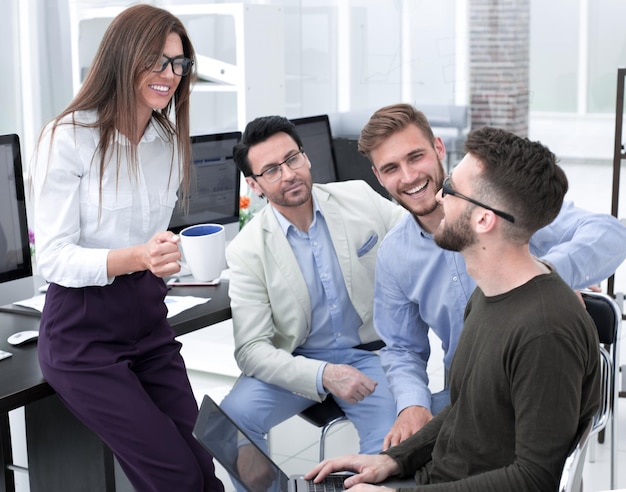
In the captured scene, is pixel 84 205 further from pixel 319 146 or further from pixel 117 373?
pixel 319 146

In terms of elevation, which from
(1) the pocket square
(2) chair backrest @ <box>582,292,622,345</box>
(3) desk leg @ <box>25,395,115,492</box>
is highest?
(1) the pocket square

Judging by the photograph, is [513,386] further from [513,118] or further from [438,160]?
[513,118]

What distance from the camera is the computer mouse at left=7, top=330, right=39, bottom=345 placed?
Result: 2.15m

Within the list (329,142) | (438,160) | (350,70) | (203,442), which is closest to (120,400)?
(203,442)

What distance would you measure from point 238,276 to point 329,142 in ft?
3.68

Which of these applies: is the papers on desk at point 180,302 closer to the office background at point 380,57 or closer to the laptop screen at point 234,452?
the laptop screen at point 234,452

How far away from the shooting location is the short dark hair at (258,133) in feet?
8.23

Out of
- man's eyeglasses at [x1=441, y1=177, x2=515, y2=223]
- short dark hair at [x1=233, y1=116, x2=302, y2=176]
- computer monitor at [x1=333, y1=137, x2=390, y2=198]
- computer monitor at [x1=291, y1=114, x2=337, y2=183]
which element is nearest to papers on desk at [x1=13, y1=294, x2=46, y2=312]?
short dark hair at [x1=233, y1=116, x2=302, y2=176]

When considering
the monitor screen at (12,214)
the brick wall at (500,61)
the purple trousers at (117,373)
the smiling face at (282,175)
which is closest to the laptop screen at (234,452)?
the purple trousers at (117,373)

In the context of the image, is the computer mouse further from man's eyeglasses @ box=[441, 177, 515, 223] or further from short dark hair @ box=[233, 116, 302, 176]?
man's eyeglasses @ box=[441, 177, 515, 223]

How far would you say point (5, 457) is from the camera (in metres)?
2.30

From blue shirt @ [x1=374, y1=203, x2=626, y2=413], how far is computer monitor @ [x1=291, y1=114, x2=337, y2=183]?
3.85ft

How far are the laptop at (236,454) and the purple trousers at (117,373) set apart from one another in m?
0.37

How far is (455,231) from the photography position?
1.58 metres
